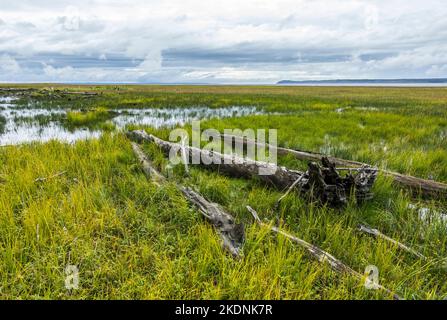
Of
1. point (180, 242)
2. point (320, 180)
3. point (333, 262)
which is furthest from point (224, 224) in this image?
point (320, 180)

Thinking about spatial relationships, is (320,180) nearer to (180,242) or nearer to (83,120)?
(180,242)

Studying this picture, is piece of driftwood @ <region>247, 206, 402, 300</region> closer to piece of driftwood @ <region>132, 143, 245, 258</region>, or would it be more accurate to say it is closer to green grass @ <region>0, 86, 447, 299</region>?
green grass @ <region>0, 86, 447, 299</region>

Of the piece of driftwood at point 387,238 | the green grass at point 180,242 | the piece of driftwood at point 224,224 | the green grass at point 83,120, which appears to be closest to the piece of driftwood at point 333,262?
the green grass at point 180,242

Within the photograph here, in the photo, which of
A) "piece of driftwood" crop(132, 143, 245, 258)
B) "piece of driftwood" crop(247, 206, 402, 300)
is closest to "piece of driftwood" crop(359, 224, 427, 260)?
"piece of driftwood" crop(247, 206, 402, 300)

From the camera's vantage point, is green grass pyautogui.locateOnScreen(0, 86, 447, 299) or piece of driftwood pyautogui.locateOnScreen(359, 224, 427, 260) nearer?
green grass pyautogui.locateOnScreen(0, 86, 447, 299)

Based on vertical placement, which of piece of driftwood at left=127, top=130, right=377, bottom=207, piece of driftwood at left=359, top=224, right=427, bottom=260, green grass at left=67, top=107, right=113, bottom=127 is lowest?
piece of driftwood at left=359, top=224, right=427, bottom=260

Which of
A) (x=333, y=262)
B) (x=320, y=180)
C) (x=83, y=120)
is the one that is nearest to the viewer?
(x=333, y=262)

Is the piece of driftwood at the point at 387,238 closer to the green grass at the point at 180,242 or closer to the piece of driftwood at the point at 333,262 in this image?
the green grass at the point at 180,242

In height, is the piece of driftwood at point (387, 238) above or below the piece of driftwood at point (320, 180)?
below

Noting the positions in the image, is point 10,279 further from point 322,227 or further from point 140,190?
point 322,227

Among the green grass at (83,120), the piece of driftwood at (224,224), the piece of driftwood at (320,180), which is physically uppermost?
the green grass at (83,120)

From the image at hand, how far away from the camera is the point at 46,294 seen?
2482 millimetres

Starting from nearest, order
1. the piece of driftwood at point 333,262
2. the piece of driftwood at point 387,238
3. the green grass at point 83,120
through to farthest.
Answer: the piece of driftwood at point 333,262 → the piece of driftwood at point 387,238 → the green grass at point 83,120
